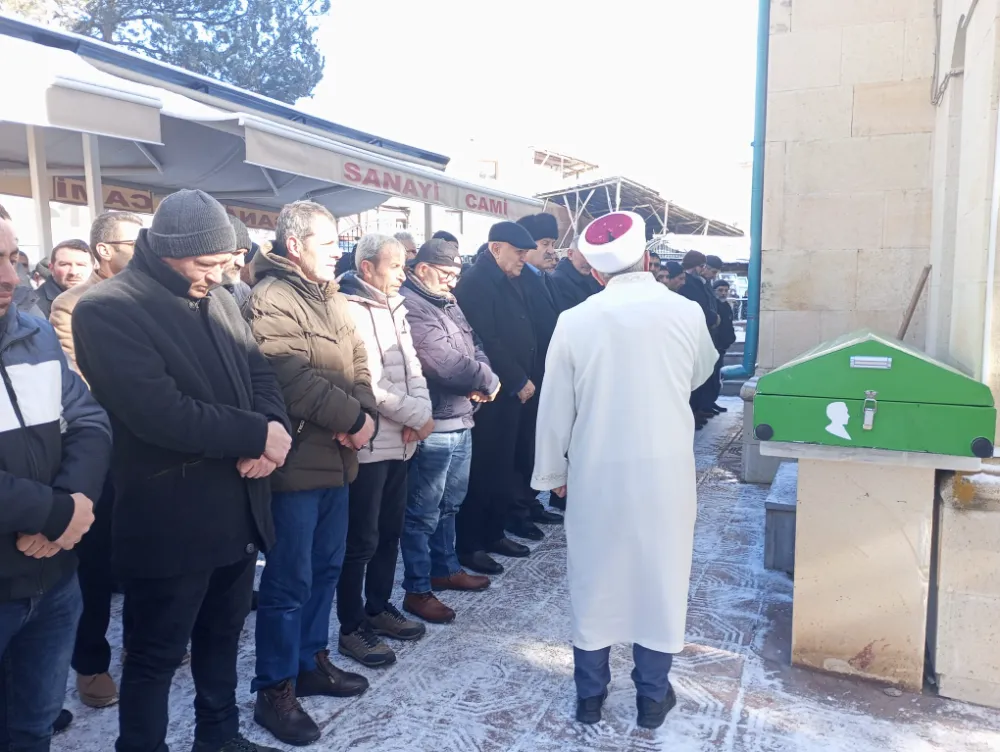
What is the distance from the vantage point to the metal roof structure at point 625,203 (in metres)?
19.4

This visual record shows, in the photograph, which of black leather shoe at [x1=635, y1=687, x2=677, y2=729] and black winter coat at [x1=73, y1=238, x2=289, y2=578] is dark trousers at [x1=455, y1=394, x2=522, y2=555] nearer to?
black leather shoe at [x1=635, y1=687, x2=677, y2=729]

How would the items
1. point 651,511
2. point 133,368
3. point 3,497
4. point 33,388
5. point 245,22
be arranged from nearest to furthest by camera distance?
1. point 3,497
2. point 33,388
3. point 133,368
4. point 651,511
5. point 245,22

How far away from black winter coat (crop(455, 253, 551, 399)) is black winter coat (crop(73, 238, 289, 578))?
2.11 m

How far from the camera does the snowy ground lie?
8.34ft

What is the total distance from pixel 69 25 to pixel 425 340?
1781cm

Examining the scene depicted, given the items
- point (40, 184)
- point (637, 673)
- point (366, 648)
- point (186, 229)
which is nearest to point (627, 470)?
point (637, 673)

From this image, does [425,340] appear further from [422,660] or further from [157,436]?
[157,436]

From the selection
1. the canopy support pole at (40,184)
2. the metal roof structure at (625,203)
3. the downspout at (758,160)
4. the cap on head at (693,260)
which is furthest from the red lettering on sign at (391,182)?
the metal roof structure at (625,203)

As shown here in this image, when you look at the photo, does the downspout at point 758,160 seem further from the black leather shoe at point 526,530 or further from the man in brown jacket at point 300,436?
the man in brown jacket at point 300,436

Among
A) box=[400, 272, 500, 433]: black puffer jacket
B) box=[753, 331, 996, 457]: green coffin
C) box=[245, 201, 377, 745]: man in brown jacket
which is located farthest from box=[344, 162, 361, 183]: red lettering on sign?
box=[753, 331, 996, 457]: green coffin

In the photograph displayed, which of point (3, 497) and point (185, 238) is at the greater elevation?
point (185, 238)

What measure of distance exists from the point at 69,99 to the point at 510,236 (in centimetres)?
231

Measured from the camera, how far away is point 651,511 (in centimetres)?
263

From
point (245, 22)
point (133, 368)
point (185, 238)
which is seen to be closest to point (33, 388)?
point (133, 368)
